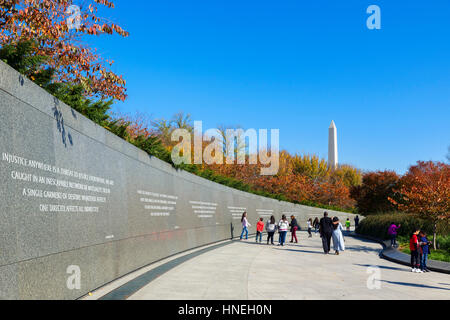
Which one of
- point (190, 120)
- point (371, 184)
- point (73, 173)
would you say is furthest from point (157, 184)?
point (190, 120)

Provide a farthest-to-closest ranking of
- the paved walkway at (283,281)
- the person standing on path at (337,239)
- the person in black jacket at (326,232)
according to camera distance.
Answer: the person in black jacket at (326,232)
the person standing on path at (337,239)
the paved walkway at (283,281)

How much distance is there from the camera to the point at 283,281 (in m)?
10.3

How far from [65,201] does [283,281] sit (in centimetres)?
564

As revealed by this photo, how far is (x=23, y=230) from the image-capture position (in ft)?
19.2

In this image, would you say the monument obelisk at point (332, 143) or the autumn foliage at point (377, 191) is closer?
the autumn foliage at point (377, 191)

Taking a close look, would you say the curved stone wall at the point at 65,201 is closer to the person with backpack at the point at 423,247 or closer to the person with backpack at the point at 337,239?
the person with backpack at the point at 337,239

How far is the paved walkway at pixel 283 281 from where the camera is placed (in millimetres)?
8407

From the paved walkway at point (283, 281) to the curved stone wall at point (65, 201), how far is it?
1.28m

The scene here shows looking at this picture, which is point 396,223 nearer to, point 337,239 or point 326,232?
point 337,239

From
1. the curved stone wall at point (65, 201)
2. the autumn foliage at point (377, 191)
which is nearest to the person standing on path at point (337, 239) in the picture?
the curved stone wall at point (65, 201)

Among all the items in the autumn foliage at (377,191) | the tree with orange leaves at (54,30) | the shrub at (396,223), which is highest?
the tree with orange leaves at (54,30)

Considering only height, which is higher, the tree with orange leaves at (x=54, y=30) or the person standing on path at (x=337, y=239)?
the tree with orange leaves at (x=54, y=30)

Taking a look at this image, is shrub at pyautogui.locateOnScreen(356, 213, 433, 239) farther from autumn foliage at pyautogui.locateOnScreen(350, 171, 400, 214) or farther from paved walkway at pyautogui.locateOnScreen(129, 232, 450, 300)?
paved walkway at pyautogui.locateOnScreen(129, 232, 450, 300)
